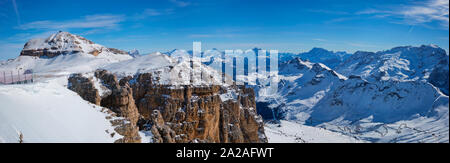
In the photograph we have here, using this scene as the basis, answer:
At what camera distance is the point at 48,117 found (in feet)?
36.0

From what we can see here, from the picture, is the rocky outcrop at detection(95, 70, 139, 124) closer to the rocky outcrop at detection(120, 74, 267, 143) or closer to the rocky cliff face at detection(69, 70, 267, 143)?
the rocky cliff face at detection(69, 70, 267, 143)

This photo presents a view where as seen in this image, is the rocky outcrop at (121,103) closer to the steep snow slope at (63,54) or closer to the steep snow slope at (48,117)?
the steep snow slope at (48,117)

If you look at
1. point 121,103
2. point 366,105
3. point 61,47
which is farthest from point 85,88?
point 366,105

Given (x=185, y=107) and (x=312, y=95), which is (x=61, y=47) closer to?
(x=185, y=107)

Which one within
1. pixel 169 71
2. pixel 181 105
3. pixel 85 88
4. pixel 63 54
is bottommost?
pixel 181 105

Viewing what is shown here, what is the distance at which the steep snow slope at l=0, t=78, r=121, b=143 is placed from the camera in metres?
9.53

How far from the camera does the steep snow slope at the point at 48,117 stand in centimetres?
953

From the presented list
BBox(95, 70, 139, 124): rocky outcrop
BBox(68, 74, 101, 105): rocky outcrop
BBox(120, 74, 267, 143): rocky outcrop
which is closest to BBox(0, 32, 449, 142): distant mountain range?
BBox(120, 74, 267, 143): rocky outcrop

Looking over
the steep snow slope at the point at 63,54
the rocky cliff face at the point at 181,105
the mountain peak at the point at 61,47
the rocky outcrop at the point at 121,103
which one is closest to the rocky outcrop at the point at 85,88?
the rocky cliff face at the point at 181,105

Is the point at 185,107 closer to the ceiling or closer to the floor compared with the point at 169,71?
closer to the floor

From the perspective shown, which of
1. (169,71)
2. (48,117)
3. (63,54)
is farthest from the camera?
(63,54)

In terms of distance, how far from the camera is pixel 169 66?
28.3 m
